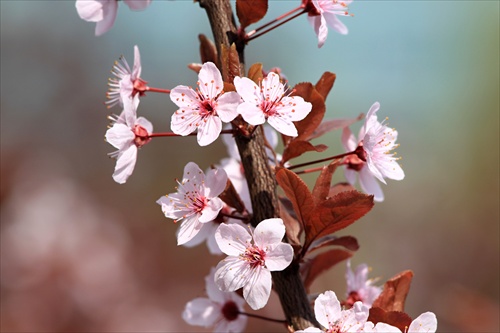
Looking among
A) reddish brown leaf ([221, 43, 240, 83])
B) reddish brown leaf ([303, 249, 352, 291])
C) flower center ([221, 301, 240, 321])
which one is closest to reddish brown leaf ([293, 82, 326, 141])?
reddish brown leaf ([221, 43, 240, 83])

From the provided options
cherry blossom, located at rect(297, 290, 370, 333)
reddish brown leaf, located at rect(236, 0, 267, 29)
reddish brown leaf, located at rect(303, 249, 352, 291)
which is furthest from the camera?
reddish brown leaf, located at rect(303, 249, 352, 291)

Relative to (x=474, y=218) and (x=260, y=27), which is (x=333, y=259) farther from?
(x=474, y=218)

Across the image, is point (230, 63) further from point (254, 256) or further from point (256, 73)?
point (254, 256)

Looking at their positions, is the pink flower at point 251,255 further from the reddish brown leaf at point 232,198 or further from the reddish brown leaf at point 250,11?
the reddish brown leaf at point 250,11

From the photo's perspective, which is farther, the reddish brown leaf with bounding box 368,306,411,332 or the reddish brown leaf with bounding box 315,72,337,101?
the reddish brown leaf with bounding box 315,72,337,101

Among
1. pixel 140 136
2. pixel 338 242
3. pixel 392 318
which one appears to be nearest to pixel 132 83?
pixel 140 136

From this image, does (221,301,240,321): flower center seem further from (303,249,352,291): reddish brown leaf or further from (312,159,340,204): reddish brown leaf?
(312,159,340,204): reddish brown leaf

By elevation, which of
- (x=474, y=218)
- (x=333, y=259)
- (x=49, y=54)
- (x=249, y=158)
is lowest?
(x=474, y=218)

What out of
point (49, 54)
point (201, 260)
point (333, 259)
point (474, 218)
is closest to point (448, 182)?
point (474, 218)
